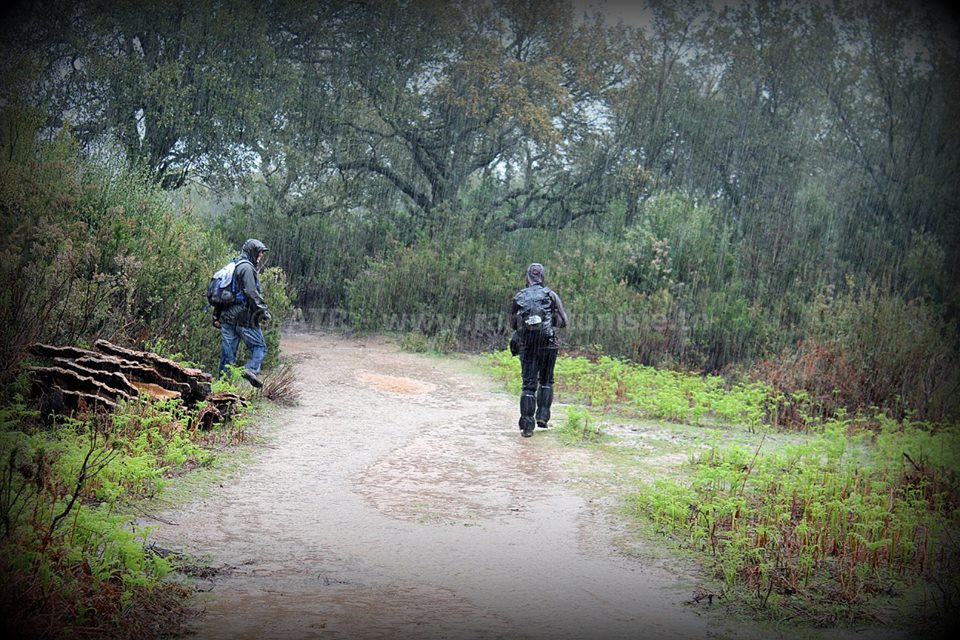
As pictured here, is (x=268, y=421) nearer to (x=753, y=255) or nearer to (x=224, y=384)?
(x=224, y=384)

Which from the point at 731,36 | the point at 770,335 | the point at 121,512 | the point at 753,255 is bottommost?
the point at 121,512

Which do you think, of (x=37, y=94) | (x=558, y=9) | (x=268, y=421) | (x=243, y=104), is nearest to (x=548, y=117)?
(x=558, y=9)

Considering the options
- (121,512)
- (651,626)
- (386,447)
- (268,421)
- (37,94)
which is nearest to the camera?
(651,626)

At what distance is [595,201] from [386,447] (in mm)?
23603

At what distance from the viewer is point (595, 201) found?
32188mm

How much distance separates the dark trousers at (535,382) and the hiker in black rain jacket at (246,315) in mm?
3728

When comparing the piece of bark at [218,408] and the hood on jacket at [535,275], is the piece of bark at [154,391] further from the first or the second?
the hood on jacket at [535,275]

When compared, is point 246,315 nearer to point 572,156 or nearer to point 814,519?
point 814,519

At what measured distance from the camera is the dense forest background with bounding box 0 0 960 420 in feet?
66.0

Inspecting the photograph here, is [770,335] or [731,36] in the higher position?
[731,36]

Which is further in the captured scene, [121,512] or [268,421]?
[268,421]

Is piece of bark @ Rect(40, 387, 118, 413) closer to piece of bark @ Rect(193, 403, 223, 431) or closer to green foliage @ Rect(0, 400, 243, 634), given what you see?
green foliage @ Rect(0, 400, 243, 634)

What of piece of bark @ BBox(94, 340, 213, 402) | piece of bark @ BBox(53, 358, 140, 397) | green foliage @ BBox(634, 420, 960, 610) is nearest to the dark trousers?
green foliage @ BBox(634, 420, 960, 610)

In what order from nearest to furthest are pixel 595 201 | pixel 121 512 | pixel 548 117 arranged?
pixel 121 512 < pixel 548 117 < pixel 595 201
